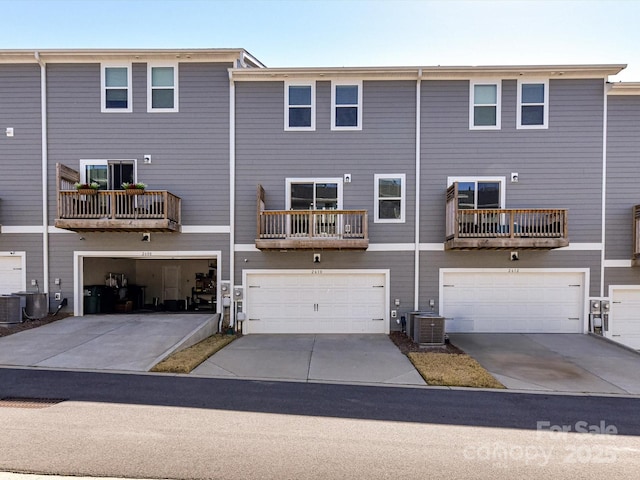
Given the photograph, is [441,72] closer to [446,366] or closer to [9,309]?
[446,366]

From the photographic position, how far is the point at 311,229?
1001 cm

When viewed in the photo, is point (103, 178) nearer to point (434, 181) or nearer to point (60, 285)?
point (60, 285)

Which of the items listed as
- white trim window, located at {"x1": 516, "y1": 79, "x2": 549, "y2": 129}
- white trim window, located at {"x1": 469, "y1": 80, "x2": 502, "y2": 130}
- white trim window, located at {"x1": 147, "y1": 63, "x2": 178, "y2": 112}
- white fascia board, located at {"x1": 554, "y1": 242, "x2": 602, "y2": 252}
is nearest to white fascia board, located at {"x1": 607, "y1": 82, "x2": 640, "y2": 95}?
white trim window, located at {"x1": 516, "y1": 79, "x2": 549, "y2": 129}

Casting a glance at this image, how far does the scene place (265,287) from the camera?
11312 mm

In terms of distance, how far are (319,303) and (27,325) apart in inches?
342

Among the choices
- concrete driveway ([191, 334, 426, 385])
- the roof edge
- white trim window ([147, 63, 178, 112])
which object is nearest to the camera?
concrete driveway ([191, 334, 426, 385])

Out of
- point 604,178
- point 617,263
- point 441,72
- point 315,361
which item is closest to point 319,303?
point 315,361

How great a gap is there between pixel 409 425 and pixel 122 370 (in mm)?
5695

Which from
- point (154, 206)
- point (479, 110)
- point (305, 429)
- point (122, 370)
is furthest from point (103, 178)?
point (479, 110)

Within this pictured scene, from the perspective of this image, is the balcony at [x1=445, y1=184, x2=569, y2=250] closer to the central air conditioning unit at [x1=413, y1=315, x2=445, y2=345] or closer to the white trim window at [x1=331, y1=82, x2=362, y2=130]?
the central air conditioning unit at [x1=413, y1=315, x2=445, y2=345]

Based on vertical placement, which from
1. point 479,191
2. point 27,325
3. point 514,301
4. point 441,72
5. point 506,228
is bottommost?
point 27,325

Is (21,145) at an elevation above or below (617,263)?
above

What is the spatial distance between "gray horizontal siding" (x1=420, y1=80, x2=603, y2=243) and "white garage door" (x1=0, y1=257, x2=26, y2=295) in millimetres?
13183

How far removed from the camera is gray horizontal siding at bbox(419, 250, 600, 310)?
35.9ft
